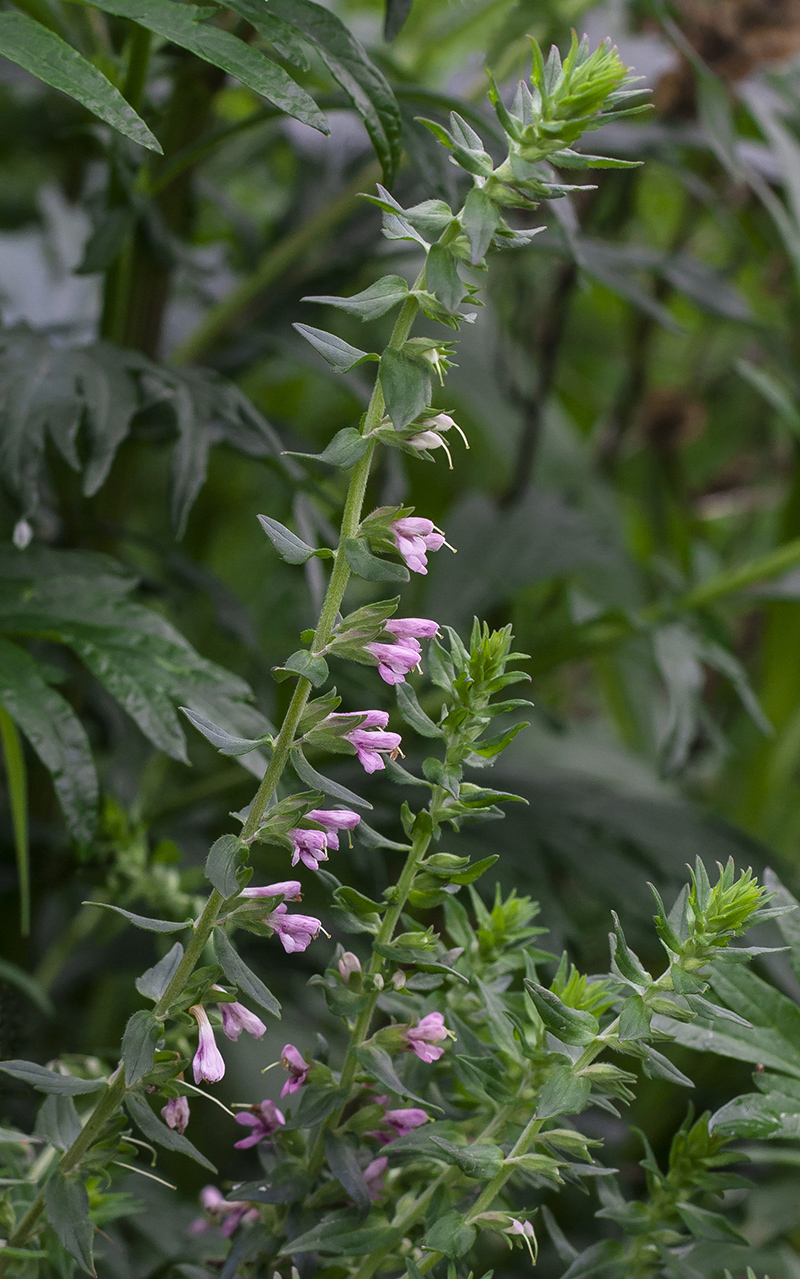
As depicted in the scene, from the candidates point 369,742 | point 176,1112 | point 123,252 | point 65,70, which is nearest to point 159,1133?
point 176,1112

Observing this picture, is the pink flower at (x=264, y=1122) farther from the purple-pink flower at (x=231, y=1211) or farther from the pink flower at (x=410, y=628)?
the pink flower at (x=410, y=628)

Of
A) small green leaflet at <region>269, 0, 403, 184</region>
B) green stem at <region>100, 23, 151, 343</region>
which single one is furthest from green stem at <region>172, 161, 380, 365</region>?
small green leaflet at <region>269, 0, 403, 184</region>

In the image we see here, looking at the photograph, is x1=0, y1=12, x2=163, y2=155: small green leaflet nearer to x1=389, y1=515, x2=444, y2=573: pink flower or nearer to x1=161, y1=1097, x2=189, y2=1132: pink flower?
x1=389, y1=515, x2=444, y2=573: pink flower

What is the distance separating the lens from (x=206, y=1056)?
28 cm

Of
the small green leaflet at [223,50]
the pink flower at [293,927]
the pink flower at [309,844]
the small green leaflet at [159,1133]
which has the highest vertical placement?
the small green leaflet at [223,50]

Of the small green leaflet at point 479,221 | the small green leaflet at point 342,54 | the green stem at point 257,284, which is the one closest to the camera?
the small green leaflet at point 479,221

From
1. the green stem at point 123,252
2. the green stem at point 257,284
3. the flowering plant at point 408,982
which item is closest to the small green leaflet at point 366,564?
the flowering plant at point 408,982

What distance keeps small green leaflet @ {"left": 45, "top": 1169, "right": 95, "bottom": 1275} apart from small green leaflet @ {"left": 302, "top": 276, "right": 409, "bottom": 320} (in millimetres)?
248

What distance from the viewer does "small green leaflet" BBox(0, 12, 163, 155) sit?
0.34 metres

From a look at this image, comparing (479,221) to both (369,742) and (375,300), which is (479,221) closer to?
(375,300)

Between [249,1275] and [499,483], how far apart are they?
0.95 m

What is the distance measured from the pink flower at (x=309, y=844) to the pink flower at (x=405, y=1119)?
93 millimetres

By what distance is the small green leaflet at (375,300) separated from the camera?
0.88 ft

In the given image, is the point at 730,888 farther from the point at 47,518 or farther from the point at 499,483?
the point at 499,483
